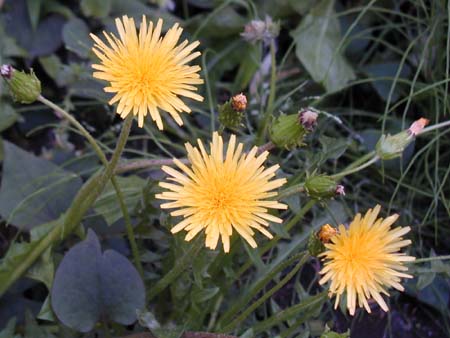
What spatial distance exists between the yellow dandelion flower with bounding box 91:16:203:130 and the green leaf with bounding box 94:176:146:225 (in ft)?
0.89

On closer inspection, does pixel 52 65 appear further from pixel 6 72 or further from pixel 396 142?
pixel 396 142

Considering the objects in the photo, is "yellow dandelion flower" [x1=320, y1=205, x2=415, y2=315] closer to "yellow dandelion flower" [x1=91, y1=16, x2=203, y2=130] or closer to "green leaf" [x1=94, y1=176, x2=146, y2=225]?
"yellow dandelion flower" [x1=91, y1=16, x2=203, y2=130]

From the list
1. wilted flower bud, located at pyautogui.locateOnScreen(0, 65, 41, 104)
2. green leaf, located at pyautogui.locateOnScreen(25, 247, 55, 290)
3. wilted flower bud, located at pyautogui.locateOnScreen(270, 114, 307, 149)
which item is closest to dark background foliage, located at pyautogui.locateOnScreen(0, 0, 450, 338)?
green leaf, located at pyautogui.locateOnScreen(25, 247, 55, 290)

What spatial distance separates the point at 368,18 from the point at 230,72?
340 millimetres

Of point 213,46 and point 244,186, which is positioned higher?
point 213,46

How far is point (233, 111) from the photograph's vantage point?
3.17ft

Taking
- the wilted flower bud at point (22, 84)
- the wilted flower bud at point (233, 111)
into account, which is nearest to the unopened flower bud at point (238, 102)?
the wilted flower bud at point (233, 111)

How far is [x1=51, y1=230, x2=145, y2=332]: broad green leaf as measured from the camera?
1.03 metres

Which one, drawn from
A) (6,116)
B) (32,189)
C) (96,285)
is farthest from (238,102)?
(6,116)

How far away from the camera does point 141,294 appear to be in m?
1.04

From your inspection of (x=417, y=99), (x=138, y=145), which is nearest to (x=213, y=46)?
(x=138, y=145)

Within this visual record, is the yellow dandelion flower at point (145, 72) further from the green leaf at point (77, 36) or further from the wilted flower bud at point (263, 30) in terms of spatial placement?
the green leaf at point (77, 36)

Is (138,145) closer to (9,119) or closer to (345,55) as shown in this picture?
(9,119)

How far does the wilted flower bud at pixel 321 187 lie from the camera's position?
2.94 ft
